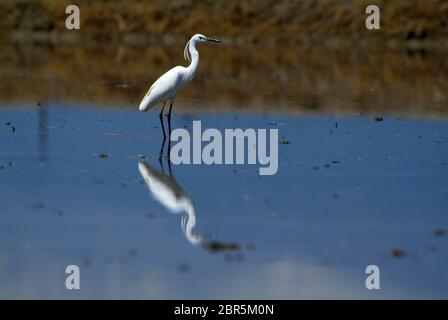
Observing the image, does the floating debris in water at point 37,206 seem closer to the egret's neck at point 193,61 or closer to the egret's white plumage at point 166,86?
the egret's white plumage at point 166,86

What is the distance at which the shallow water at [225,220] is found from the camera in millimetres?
8859

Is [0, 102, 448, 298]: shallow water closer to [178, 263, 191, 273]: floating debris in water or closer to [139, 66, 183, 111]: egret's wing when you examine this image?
[178, 263, 191, 273]: floating debris in water

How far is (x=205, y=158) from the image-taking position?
1499 cm

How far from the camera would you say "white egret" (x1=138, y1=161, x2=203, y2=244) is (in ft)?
34.9

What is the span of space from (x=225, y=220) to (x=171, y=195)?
1256mm

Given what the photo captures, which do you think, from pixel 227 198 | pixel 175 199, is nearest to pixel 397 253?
pixel 227 198

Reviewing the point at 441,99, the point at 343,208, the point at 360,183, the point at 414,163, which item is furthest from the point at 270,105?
the point at 343,208

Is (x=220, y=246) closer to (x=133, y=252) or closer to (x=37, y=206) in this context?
(x=133, y=252)

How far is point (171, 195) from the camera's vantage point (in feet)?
40.1

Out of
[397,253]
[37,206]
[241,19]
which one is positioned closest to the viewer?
[397,253]

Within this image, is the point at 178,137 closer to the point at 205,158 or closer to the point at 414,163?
the point at 205,158

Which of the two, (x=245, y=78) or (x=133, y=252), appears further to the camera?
(x=245, y=78)

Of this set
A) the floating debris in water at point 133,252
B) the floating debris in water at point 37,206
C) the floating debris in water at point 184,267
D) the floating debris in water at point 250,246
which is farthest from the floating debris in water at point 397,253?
the floating debris in water at point 37,206

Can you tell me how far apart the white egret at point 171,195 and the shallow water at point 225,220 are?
0.08 meters
